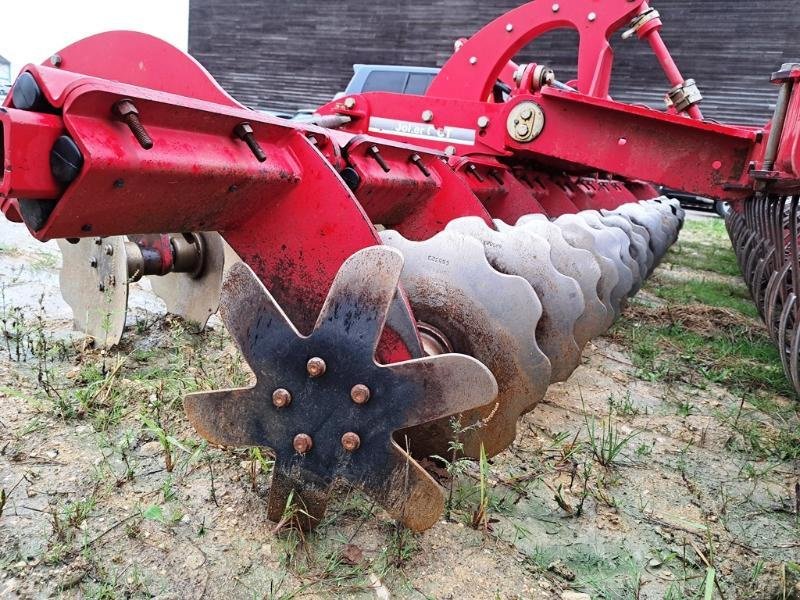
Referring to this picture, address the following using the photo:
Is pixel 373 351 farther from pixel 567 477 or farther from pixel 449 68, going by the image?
pixel 449 68

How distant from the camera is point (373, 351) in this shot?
129 cm

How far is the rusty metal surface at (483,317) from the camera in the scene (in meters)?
1.63

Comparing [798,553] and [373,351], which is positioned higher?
[373,351]

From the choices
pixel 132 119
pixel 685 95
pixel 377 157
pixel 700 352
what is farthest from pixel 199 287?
pixel 685 95

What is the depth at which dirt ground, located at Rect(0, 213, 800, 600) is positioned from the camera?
1355mm

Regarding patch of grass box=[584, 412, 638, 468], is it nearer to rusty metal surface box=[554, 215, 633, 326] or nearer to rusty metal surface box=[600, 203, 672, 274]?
rusty metal surface box=[554, 215, 633, 326]

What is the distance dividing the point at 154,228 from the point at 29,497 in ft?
2.23

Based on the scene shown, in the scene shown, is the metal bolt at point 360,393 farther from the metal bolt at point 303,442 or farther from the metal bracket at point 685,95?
the metal bracket at point 685,95

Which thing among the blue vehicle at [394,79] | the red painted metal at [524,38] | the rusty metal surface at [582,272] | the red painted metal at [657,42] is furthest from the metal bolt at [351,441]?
the blue vehicle at [394,79]

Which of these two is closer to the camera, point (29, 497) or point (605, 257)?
point (29, 497)

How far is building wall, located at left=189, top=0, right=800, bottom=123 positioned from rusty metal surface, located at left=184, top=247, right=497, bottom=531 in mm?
12597

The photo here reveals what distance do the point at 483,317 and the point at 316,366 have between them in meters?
0.50

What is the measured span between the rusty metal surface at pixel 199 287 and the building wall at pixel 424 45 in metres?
11.7

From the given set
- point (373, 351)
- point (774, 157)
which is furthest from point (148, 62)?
point (774, 157)
